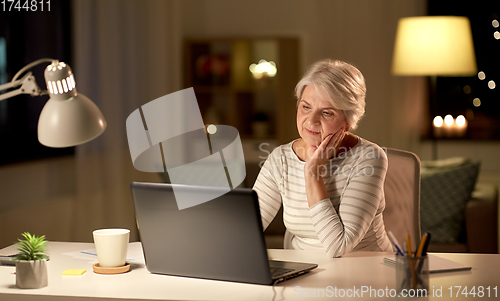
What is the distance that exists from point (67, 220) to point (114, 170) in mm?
503

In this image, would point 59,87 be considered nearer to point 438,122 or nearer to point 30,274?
point 30,274

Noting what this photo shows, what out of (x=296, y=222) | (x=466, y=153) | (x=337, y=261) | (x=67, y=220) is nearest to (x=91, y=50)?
(x=67, y=220)

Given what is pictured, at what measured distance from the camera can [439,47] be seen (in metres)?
3.29

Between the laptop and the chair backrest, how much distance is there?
0.58 m

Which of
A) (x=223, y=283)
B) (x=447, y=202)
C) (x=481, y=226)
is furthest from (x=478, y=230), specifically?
(x=223, y=283)

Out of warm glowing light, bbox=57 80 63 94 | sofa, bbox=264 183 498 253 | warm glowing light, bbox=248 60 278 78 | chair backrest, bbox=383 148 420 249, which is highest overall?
warm glowing light, bbox=57 80 63 94

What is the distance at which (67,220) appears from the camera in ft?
9.52

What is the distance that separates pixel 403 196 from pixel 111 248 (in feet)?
3.04

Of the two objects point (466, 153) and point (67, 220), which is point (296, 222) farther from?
point (466, 153)

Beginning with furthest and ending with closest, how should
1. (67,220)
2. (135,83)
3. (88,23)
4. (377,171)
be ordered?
(135,83)
(88,23)
(67,220)
(377,171)

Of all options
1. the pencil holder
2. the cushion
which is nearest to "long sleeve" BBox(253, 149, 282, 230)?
the pencil holder

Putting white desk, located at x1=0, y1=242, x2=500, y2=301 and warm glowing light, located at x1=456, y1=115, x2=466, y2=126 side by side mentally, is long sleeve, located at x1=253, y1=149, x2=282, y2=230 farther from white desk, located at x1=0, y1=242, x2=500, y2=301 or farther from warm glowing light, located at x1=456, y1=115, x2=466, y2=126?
warm glowing light, located at x1=456, y1=115, x2=466, y2=126

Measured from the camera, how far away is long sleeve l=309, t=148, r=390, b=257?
4.36 ft

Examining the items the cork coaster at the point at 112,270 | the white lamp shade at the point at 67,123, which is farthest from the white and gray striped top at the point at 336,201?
the white lamp shade at the point at 67,123
